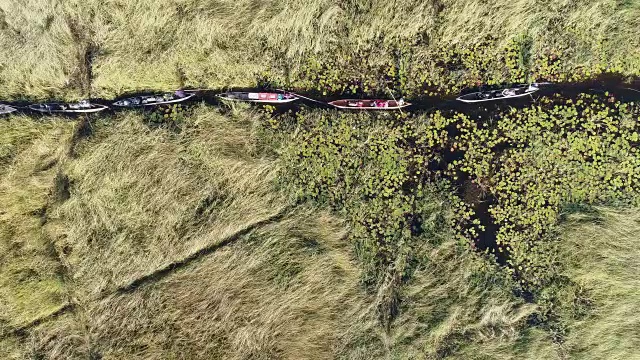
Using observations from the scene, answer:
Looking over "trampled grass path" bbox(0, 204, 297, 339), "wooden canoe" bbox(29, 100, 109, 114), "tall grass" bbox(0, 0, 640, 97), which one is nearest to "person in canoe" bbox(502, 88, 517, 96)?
"tall grass" bbox(0, 0, 640, 97)

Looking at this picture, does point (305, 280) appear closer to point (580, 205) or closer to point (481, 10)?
point (580, 205)

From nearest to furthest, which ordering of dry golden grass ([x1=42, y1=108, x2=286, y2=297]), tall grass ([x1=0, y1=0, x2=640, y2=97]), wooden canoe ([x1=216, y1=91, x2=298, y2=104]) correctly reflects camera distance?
tall grass ([x1=0, y1=0, x2=640, y2=97])
dry golden grass ([x1=42, y1=108, x2=286, y2=297])
wooden canoe ([x1=216, y1=91, x2=298, y2=104])

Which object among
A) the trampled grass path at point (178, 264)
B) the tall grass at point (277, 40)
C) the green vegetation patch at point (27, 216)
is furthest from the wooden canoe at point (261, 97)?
the green vegetation patch at point (27, 216)

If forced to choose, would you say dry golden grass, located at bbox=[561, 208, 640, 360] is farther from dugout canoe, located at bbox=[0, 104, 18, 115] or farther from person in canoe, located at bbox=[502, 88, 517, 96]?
dugout canoe, located at bbox=[0, 104, 18, 115]

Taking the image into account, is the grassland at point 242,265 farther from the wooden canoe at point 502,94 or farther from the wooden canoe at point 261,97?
the wooden canoe at point 502,94

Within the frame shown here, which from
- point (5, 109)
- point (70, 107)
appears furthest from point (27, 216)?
point (70, 107)

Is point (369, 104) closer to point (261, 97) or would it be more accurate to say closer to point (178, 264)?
point (261, 97)

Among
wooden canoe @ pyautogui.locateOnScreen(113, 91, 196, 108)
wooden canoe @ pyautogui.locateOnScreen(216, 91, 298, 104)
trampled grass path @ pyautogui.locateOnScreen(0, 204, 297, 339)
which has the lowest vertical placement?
trampled grass path @ pyautogui.locateOnScreen(0, 204, 297, 339)
